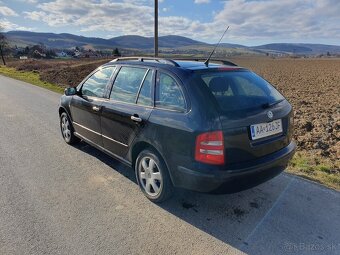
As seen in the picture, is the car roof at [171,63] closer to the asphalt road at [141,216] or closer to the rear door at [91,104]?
the rear door at [91,104]

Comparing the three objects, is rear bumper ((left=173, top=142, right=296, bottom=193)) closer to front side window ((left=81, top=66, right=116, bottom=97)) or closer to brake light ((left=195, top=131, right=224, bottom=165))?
brake light ((left=195, top=131, right=224, bottom=165))

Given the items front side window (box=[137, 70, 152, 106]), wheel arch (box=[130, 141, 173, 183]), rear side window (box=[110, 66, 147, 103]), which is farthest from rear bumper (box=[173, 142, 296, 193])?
rear side window (box=[110, 66, 147, 103])

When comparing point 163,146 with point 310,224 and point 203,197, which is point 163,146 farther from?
point 310,224

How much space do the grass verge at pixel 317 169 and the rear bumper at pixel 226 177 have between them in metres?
1.35

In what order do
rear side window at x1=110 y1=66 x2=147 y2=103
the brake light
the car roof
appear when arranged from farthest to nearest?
1. rear side window at x1=110 y1=66 x2=147 y2=103
2. the car roof
3. the brake light

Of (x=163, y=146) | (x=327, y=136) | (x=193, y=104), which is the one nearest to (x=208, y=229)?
(x=163, y=146)

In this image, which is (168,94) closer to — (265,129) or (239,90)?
(239,90)

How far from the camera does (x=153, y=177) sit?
388 cm

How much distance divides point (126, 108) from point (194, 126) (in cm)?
128

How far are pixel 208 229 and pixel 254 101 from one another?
4.99 ft

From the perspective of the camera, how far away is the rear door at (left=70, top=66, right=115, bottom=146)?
4.86 meters

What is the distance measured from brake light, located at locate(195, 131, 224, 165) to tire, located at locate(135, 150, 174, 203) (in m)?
0.60

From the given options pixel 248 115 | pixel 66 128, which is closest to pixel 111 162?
pixel 66 128

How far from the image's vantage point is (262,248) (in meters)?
3.00
